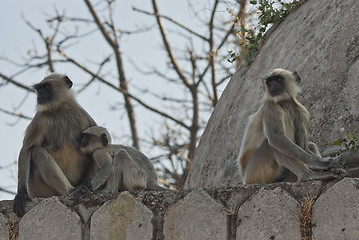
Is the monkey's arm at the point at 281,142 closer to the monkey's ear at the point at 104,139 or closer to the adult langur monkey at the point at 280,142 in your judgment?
the adult langur monkey at the point at 280,142

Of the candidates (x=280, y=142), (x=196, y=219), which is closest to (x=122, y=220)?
(x=196, y=219)

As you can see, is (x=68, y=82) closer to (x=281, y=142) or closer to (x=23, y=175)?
(x=23, y=175)

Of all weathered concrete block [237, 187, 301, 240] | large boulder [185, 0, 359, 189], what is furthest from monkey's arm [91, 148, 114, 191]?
weathered concrete block [237, 187, 301, 240]

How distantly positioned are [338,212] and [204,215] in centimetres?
71

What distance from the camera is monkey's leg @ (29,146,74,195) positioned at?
522 cm

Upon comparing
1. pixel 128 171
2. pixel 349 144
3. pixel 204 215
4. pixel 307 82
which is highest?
pixel 307 82

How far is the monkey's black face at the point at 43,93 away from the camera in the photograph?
228 inches

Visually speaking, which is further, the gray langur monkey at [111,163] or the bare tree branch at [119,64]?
→ the bare tree branch at [119,64]

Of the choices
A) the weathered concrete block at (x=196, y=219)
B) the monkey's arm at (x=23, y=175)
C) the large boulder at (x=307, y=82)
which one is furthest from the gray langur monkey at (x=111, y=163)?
the weathered concrete block at (x=196, y=219)

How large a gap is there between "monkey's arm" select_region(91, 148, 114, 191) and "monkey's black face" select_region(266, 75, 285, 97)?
1.20m

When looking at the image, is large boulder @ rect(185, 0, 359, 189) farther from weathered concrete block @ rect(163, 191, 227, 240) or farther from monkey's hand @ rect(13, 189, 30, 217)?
monkey's hand @ rect(13, 189, 30, 217)

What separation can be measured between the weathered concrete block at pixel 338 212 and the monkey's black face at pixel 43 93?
2.64 metres

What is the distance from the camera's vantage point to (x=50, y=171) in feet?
17.2

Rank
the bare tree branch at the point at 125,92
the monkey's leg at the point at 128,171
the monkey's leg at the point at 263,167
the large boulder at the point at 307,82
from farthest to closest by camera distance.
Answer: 1. the bare tree branch at the point at 125,92
2. the large boulder at the point at 307,82
3. the monkey's leg at the point at 128,171
4. the monkey's leg at the point at 263,167
